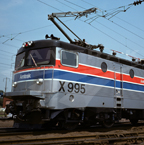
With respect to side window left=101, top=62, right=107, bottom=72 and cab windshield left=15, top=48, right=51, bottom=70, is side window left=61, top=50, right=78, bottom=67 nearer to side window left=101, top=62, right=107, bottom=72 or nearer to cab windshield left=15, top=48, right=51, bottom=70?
cab windshield left=15, top=48, right=51, bottom=70

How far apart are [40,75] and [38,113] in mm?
1616

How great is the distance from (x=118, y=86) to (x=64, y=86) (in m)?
3.95

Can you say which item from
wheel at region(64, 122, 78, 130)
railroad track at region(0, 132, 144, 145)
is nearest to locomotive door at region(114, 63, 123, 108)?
railroad track at region(0, 132, 144, 145)

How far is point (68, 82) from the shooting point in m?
8.43

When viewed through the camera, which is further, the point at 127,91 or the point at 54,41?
the point at 127,91

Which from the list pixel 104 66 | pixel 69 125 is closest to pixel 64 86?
pixel 69 125

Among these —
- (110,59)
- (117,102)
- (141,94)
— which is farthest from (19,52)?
(141,94)

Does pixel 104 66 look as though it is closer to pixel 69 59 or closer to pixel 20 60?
pixel 69 59

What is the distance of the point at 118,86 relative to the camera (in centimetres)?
1087

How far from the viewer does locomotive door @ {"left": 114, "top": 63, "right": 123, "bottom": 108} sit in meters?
10.6

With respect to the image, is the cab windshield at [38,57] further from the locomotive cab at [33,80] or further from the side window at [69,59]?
the side window at [69,59]

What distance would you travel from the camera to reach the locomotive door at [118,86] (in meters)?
10.6

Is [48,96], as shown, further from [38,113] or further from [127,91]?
[127,91]

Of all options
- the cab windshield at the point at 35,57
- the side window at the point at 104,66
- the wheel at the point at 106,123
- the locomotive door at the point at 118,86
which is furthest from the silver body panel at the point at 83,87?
the wheel at the point at 106,123
